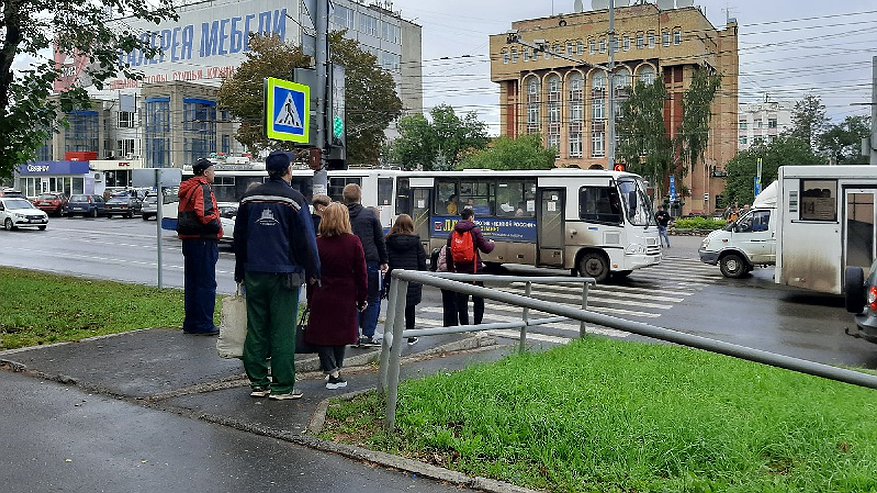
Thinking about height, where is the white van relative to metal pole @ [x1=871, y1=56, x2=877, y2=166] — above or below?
below

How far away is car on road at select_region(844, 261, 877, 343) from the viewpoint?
1141 cm

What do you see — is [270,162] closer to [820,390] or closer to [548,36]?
[820,390]

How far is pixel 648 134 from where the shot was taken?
6769cm

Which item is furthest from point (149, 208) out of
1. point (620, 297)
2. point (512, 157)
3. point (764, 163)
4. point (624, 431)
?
point (624, 431)

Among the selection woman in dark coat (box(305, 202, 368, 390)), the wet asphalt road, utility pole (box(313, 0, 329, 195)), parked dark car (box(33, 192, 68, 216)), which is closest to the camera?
woman in dark coat (box(305, 202, 368, 390))

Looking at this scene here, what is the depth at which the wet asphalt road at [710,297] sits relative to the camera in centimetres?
1354

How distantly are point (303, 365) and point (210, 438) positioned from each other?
7.13 feet

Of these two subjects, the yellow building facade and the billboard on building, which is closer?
the yellow building facade

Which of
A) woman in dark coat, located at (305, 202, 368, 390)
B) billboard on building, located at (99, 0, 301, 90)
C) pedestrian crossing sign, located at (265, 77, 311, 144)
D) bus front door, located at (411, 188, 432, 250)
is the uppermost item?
billboard on building, located at (99, 0, 301, 90)

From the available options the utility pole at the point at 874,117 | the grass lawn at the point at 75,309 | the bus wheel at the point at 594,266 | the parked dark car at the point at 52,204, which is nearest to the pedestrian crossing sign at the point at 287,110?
the grass lawn at the point at 75,309

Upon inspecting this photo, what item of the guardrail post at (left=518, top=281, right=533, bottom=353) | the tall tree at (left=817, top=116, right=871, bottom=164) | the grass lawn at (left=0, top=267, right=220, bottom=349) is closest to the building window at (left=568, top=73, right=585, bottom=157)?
the tall tree at (left=817, top=116, right=871, bottom=164)

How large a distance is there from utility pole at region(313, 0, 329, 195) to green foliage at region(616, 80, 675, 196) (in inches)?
2278

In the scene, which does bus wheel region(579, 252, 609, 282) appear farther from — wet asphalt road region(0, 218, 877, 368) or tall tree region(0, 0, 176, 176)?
tall tree region(0, 0, 176, 176)

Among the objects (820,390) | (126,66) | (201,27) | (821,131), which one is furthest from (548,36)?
(820,390)
